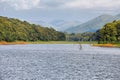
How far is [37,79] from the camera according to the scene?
193 feet

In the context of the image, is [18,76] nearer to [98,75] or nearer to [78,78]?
[78,78]

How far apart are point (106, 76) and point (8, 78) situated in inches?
721

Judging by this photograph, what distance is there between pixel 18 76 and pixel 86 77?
40.2 ft

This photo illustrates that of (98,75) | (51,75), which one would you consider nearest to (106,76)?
(98,75)

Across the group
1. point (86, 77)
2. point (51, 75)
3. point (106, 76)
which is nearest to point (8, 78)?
point (51, 75)

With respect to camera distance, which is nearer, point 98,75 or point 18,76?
point 18,76

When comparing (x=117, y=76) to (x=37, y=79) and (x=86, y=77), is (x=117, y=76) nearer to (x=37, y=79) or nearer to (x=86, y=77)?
(x=86, y=77)

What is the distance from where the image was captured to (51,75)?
210 ft

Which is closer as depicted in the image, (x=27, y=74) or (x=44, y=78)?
(x=44, y=78)

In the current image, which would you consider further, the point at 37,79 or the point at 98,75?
the point at 98,75

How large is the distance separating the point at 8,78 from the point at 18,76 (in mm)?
3128

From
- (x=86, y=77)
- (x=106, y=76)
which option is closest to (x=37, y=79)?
(x=86, y=77)

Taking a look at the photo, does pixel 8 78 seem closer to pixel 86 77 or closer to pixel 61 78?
pixel 61 78

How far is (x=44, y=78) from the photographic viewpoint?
60.1 m
